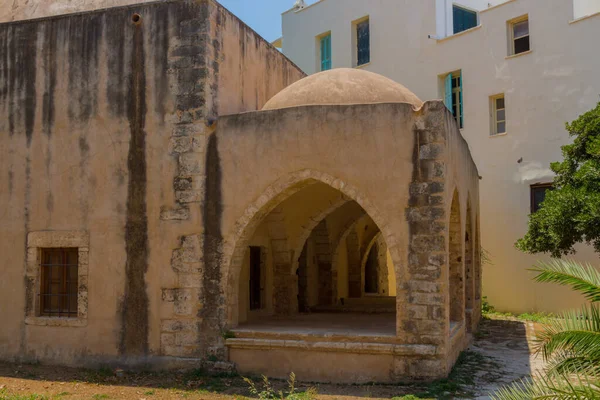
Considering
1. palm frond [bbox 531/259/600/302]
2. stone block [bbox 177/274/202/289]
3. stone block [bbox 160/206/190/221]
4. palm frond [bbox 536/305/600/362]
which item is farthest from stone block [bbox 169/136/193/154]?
palm frond [bbox 536/305/600/362]

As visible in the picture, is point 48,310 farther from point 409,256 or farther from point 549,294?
point 549,294

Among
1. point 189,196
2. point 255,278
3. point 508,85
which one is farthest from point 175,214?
point 508,85

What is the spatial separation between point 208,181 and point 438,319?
340 cm

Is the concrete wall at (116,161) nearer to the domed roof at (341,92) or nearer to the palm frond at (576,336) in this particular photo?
the domed roof at (341,92)

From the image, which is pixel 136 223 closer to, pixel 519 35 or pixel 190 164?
pixel 190 164

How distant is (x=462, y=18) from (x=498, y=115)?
3.61m

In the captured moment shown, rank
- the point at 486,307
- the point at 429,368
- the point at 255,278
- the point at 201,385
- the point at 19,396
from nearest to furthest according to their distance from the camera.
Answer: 1. the point at 19,396
2. the point at 429,368
3. the point at 201,385
4. the point at 255,278
5. the point at 486,307

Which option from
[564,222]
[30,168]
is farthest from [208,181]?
[564,222]

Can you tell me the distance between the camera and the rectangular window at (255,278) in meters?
10.5

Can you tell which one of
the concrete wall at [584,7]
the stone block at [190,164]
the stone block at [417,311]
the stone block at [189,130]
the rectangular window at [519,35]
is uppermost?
the concrete wall at [584,7]

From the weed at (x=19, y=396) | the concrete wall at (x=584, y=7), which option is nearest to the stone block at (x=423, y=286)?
the weed at (x=19, y=396)

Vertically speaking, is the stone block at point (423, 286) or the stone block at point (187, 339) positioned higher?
the stone block at point (423, 286)

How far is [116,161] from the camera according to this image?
8812mm

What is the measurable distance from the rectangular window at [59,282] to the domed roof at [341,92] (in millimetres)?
3601
